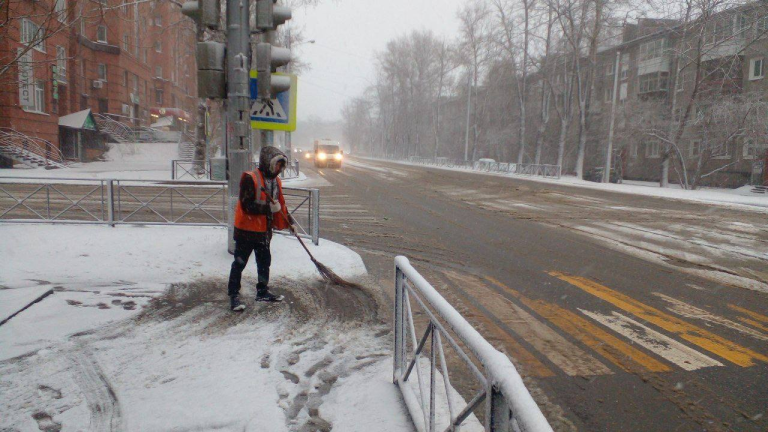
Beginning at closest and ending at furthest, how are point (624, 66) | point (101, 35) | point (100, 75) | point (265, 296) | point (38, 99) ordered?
point (265, 296)
point (38, 99)
point (100, 75)
point (101, 35)
point (624, 66)

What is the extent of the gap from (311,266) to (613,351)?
4.22m

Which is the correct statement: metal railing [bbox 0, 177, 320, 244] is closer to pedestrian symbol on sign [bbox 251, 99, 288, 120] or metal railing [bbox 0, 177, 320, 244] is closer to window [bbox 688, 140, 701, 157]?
pedestrian symbol on sign [bbox 251, 99, 288, 120]

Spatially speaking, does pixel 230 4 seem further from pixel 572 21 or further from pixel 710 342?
pixel 572 21

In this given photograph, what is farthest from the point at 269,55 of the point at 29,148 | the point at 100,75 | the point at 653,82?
the point at 653,82

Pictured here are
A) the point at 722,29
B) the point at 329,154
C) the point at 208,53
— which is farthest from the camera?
the point at 329,154

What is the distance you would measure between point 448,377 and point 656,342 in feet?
8.71

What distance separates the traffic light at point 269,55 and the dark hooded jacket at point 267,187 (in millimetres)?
1332

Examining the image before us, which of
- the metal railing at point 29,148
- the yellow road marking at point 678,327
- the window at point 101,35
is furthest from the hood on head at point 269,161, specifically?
the window at point 101,35

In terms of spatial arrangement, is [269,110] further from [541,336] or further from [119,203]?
[541,336]

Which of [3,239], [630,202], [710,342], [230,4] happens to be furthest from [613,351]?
[630,202]

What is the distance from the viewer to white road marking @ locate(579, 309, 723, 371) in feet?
12.9

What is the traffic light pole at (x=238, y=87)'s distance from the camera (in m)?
6.22

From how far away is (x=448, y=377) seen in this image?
2.70 m

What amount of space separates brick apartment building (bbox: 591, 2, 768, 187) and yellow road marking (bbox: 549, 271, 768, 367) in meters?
23.0
